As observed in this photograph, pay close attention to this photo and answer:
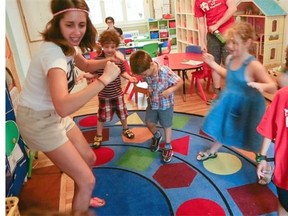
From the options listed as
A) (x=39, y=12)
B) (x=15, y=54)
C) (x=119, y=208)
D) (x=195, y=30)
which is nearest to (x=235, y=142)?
(x=119, y=208)

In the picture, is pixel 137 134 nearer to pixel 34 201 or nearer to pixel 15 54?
pixel 34 201

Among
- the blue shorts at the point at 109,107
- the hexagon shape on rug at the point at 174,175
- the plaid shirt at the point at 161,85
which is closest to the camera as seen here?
the hexagon shape on rug at the point at 174,175

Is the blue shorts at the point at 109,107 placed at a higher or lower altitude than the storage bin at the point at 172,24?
lower

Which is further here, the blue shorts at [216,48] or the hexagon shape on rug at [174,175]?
the blue shorts at [216,48]

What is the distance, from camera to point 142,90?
3371 millimetres

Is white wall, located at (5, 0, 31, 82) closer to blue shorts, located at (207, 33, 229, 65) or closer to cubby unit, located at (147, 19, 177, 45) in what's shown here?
blue shorts, located at (207, 33, 229, 65)

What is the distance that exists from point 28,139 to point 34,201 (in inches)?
30.0

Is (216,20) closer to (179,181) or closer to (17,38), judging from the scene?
(179,181)

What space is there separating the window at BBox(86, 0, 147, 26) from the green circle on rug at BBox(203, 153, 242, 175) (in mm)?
6558

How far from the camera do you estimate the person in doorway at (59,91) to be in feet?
3.73

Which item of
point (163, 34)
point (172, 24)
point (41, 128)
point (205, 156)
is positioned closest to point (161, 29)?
point (163, 34)

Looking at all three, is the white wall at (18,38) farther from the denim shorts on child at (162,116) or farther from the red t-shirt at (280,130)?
the red t-shirt at (280,130)

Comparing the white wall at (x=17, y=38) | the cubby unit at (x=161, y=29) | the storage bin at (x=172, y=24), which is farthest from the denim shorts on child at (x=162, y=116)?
the storage bin at (x=172, y=24)

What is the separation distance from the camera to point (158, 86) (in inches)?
82.8
